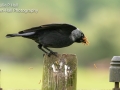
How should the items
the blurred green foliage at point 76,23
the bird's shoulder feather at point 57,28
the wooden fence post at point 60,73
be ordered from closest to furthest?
the wooden fence post at point 60,73
the bird's shoulder feather at point 57,28
the blurred green foliage at point 76,23

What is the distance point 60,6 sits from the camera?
47.0 ft

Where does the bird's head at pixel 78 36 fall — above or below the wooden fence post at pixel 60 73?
above

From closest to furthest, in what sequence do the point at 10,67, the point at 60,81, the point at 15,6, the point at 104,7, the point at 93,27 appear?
1. the point at 60,81
2. the point at 10,67
3. the point at 15,6
4. the point at 93,27
5. the point at 104,7

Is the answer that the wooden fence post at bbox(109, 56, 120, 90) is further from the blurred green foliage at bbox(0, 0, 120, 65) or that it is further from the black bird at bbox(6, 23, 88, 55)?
the blurred green foliage at bbox(0, 0, 120, 65)

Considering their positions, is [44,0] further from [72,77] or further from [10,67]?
[72,77]

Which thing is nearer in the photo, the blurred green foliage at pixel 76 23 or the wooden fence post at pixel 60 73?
the wooden fence post at pixel 60 73

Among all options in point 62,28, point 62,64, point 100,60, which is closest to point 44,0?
point 100,60

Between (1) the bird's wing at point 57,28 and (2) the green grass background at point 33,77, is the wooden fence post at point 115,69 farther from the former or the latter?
(2) the green grass background at point 33,77

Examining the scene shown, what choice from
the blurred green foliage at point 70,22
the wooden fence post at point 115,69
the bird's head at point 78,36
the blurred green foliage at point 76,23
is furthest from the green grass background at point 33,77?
the wooden fence post at point 115,69

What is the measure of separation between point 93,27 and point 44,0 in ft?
7.25

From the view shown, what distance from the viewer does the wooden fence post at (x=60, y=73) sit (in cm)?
492

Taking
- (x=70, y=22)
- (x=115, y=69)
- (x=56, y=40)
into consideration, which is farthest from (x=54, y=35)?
(x=70, y=22)

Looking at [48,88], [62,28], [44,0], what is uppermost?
[44,0]

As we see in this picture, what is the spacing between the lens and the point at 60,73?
4930mm
